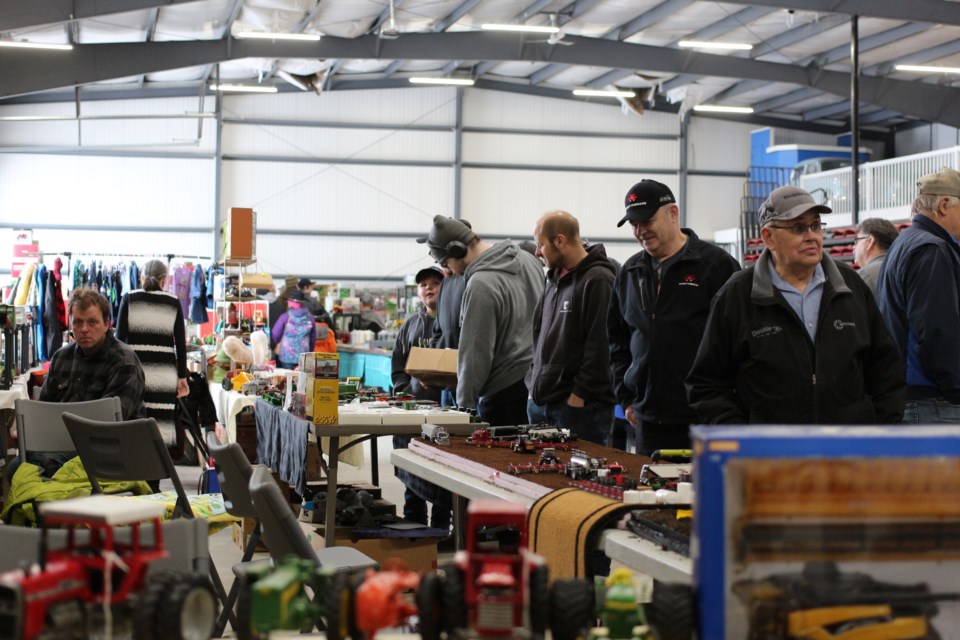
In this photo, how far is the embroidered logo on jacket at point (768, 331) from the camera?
271 cm

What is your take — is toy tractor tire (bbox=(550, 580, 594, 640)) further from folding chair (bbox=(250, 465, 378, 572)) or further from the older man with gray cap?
the older man with gray cap

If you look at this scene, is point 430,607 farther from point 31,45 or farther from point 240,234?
point 31,45

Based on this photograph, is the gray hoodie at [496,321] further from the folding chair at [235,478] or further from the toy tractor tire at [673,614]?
the toy tractor tire at [673,614]

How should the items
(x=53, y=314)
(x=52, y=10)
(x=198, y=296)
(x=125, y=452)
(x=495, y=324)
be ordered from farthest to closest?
(x=198, y=296) < (x=53, y=314) < (x=52, y=10) < (x=495, y=324) < (x=125, y=452)

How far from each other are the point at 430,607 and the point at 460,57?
1573cm

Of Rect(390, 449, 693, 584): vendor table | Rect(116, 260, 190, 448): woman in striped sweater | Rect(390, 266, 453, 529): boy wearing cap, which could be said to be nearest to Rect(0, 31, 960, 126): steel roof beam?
Rect(116, 260, 190, 448): woman in striped sweater

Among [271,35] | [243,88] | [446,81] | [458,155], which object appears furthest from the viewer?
[458,155]

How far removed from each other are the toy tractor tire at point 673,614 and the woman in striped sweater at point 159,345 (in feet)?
19.0

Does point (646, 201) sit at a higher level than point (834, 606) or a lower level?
higher

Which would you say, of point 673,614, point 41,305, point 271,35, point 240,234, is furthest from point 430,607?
point 271,35

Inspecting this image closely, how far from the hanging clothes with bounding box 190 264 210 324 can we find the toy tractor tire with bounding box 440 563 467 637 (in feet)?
47.4

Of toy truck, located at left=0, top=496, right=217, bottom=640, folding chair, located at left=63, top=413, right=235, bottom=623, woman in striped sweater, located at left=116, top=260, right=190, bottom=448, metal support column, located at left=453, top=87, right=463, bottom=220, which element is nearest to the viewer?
toy truck, located at left=0, top=496, right=217, bottom=640

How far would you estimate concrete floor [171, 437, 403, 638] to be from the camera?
5.39 meters

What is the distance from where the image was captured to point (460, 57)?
16.4 meters
